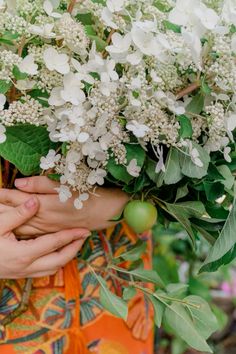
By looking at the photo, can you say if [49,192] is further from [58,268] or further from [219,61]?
[219,61]

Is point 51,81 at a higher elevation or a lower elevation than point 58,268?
higher

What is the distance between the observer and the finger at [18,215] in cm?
115

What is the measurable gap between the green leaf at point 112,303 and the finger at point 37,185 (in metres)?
0.18

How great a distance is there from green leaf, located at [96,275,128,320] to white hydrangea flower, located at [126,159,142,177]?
9.2 inches

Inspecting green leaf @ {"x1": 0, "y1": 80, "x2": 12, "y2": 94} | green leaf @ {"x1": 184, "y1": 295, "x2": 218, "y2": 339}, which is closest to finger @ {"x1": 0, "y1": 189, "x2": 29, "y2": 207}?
green leaf @ {"x1": 0, "y1": 80, "x2": 12, "y2": 94}

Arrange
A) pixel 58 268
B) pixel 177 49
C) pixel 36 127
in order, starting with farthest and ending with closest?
pixel 58 268
pixel 36 127
pixel 177 49

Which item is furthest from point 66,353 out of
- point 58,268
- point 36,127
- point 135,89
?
point 135,89

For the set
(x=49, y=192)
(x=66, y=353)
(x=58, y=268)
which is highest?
(x=49, y=192)

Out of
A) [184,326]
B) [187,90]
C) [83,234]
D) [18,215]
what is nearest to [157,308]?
[184,326]

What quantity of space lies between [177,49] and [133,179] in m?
0.24

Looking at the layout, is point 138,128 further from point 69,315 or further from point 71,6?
point 69,315

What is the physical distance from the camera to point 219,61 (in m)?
0.99

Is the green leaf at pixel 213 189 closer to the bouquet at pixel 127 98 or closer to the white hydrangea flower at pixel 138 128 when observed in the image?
the bouquet at pixel 127 98

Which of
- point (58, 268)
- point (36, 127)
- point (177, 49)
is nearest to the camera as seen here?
point (177, 49)
